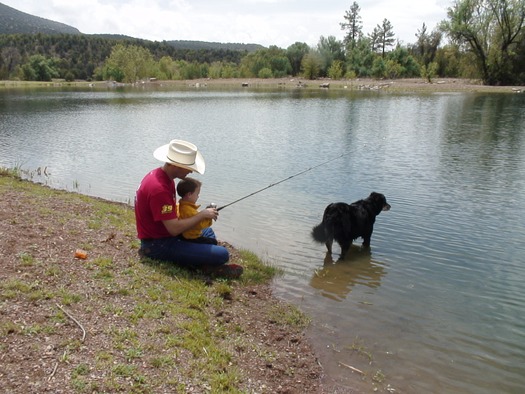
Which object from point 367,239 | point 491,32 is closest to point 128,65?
point 491,32

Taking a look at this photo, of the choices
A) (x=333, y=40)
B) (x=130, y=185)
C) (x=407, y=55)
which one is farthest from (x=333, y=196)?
(x=333, y=40)

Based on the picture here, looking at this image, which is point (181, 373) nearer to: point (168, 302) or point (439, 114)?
point (168, 302)

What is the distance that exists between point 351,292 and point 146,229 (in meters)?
3.51

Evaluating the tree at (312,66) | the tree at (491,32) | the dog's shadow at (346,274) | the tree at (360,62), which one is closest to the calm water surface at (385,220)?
the dog's shadow at (346,274)

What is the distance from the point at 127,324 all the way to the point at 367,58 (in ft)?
325

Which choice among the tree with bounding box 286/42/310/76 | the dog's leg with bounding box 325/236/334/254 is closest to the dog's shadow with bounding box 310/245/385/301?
the dog's leg with bounding box 325/236/334/254

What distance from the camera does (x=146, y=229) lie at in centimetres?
661

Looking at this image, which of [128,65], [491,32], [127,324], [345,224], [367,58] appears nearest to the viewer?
[127,324]

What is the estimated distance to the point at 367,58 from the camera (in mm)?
95750

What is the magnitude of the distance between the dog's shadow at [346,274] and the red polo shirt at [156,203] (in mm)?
2861

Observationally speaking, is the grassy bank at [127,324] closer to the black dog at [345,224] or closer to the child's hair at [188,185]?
the child's hair at [188,185]

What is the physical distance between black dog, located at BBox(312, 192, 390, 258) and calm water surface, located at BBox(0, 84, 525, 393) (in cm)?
37

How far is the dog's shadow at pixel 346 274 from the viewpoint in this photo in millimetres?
7477

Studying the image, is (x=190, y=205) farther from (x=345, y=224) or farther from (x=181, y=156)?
(x=345, y=224)
